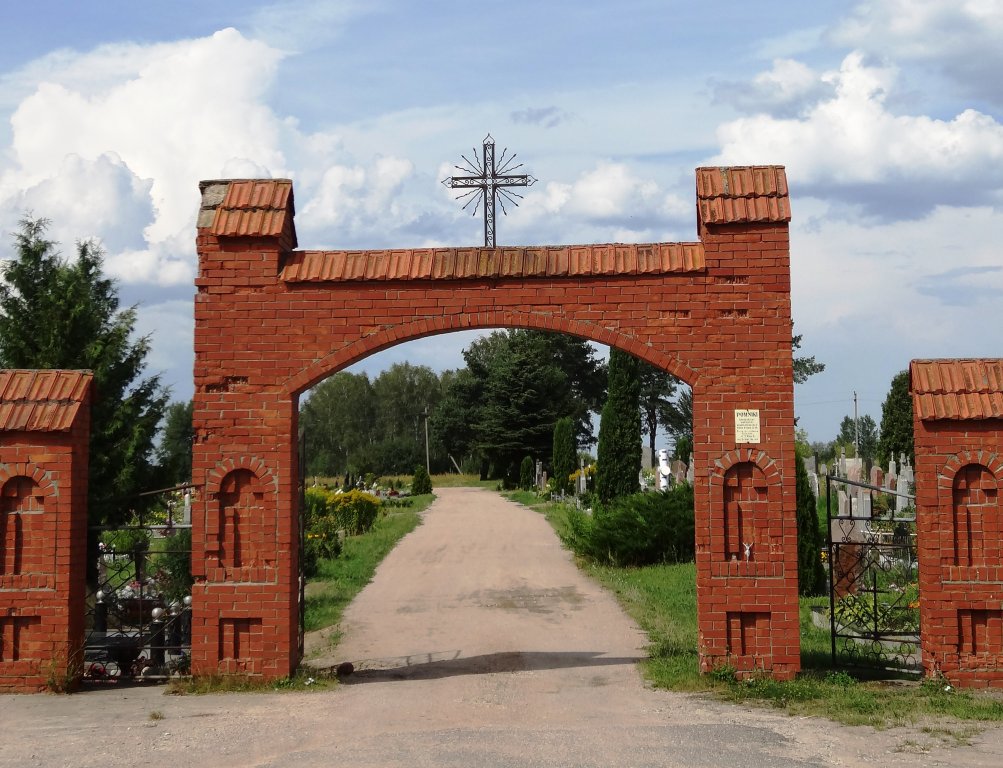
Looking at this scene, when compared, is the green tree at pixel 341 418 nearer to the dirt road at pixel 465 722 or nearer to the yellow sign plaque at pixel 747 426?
the dirt road at pixel 465 722

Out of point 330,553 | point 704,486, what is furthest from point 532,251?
point 330,553

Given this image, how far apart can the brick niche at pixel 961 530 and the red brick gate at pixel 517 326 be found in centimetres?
112

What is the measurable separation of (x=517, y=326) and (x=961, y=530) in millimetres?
4173

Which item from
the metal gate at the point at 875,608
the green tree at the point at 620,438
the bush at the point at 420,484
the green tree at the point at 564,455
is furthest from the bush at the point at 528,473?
the metal gate at the point at 875,608

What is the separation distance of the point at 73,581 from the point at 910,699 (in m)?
7.13

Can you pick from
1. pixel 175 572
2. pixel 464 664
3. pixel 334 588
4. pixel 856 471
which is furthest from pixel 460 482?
pixel 464 664

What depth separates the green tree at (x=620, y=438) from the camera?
30.0 m

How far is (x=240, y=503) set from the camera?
9.48m

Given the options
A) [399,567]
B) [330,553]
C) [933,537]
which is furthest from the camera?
[330,553]

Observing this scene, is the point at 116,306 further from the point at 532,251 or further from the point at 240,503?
the point at 532,251

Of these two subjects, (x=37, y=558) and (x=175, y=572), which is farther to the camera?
(x=175, y=572)

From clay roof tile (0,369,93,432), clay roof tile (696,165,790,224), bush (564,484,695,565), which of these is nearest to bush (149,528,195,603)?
clay roof tile (0,369,93,432)

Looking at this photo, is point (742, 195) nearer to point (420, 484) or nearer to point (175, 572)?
point (175, 572)

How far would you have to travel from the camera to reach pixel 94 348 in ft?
48.3
